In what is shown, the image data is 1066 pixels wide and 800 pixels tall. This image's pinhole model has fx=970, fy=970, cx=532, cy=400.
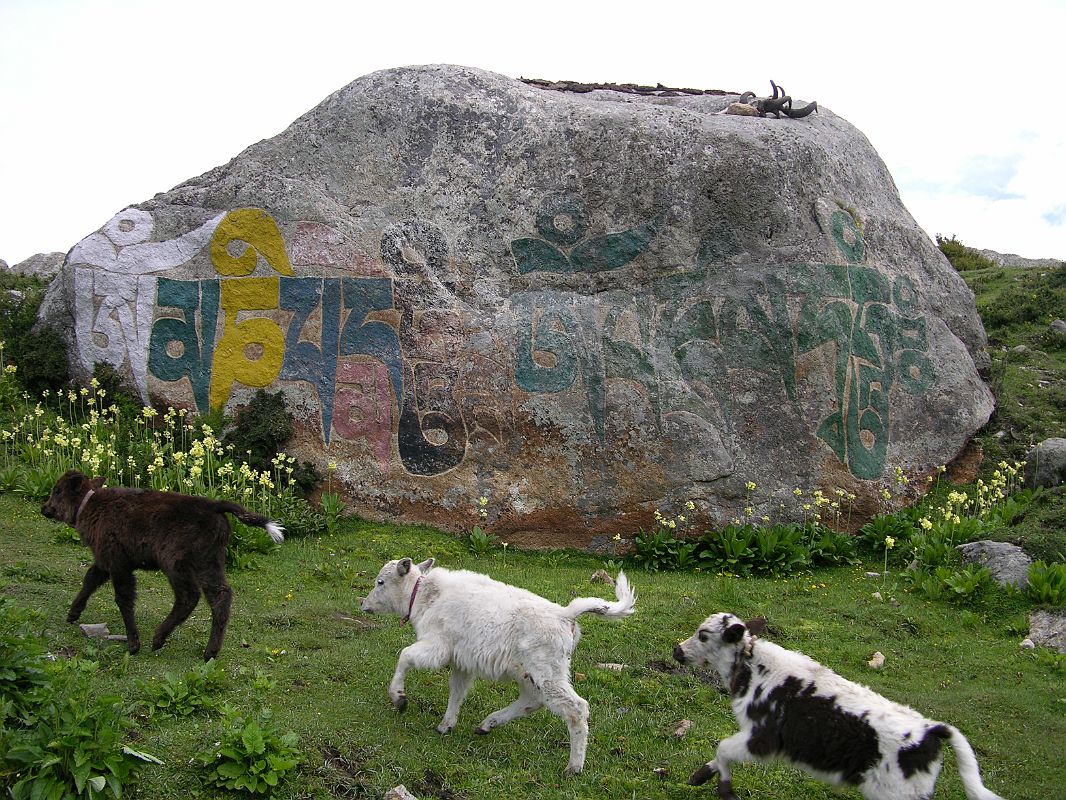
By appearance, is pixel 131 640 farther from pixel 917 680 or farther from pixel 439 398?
pixel 917 680

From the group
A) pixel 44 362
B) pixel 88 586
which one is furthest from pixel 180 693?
pixel 44 362

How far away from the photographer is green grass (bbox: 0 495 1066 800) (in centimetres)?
658

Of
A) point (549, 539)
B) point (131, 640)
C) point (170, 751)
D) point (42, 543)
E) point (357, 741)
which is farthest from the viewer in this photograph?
point (549, 539)

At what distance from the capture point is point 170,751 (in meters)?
6.11

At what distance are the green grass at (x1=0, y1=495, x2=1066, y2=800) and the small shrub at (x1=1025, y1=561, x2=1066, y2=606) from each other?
18 cm

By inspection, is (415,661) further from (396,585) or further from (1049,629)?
(1049,629)

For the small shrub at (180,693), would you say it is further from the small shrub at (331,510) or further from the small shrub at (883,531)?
the small shrub at (883,531)

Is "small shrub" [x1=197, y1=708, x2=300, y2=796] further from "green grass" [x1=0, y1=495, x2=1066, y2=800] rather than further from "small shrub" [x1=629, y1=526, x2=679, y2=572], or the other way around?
"small shrub" [x1=629, y1=526, x2=679, y2=572]

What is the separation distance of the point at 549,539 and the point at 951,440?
616cm

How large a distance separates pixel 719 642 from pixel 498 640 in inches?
61.8

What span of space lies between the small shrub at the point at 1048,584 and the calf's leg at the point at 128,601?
8771 mm

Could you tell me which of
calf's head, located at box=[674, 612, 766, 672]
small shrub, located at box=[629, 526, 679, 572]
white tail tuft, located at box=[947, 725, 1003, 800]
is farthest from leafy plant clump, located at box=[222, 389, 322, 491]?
white tail tuft, located at box=[947, 725, 1003, 800]

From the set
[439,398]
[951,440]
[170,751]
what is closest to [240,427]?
[439,398]

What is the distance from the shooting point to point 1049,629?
969 cm
